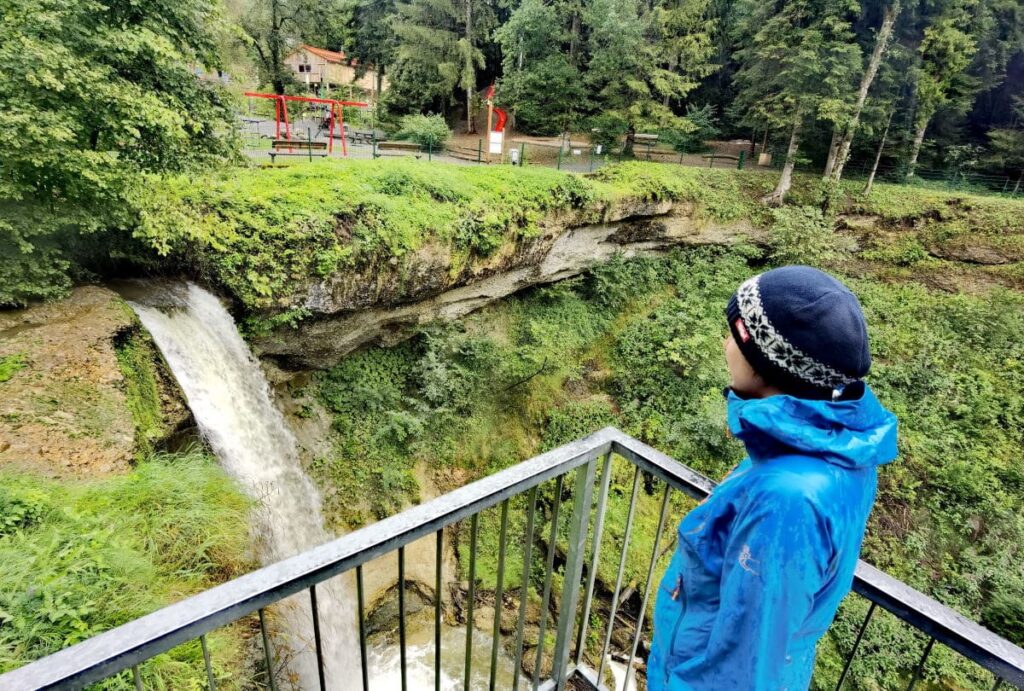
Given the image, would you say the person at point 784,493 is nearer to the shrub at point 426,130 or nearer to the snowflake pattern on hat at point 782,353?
the snowflake pattern on hat at point 782,353

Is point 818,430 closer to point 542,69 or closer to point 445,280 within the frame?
point 445,280

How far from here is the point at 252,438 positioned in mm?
6539

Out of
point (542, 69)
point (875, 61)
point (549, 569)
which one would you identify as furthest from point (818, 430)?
point (542, 69)

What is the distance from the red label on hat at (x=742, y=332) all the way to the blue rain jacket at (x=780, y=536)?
16 cm

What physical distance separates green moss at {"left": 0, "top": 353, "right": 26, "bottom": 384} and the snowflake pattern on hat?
6.09 meters

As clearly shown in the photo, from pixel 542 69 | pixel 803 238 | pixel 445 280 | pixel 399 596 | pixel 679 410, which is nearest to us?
pixel 399 596

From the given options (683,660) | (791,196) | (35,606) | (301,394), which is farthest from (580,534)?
(791,196)

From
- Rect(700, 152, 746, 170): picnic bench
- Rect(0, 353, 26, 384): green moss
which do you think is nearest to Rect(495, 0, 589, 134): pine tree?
Rect(700, 152, 746, 170): picnic bench

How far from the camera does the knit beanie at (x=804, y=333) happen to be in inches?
44.1

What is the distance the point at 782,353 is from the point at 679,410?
9.40 m

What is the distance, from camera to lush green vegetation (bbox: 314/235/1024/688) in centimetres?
751

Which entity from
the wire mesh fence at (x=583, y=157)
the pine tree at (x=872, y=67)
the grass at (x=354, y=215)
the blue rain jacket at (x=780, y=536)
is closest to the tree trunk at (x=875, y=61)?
the pine tree at (x=872, y=67)

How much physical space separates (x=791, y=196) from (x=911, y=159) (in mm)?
5484

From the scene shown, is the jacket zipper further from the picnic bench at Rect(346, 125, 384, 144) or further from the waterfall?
the picnic bench at Rect(346, 125, 384, 144)
